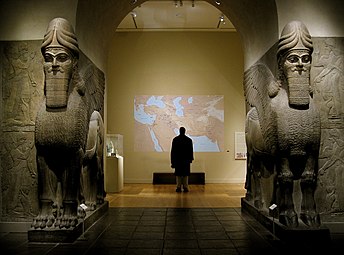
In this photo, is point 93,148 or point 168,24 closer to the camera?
point 93,148

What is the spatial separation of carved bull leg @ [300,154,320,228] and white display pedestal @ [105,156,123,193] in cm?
583

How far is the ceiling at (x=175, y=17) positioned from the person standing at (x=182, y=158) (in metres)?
3.44

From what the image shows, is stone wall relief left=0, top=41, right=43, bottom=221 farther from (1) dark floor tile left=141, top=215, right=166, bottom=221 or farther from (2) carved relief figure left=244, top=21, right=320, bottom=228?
(2) carved relief figure left=244, top=21, right=320, bottom=228

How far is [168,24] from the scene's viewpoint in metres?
12.3

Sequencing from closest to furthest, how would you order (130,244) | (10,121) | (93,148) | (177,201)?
(130,244), (10,121), (93,148), (177,201)

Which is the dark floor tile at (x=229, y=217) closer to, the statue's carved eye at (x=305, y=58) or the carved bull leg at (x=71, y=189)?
the carved bull leg at (x=71, y=189)

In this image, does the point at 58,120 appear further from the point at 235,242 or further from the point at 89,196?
the point at 235,242

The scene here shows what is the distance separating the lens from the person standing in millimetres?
10453

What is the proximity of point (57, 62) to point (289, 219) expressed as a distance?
338 cm

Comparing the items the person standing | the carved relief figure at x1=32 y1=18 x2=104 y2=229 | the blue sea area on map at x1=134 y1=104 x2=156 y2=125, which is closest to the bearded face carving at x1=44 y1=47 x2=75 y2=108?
the carved relief figure at x1=32 y1=18 x2=104 y2=229

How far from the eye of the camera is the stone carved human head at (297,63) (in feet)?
15.8

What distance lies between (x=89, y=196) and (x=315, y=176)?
11.0 feet

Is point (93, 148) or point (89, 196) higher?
point (93, 148)

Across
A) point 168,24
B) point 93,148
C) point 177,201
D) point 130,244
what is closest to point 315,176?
point 130,244
